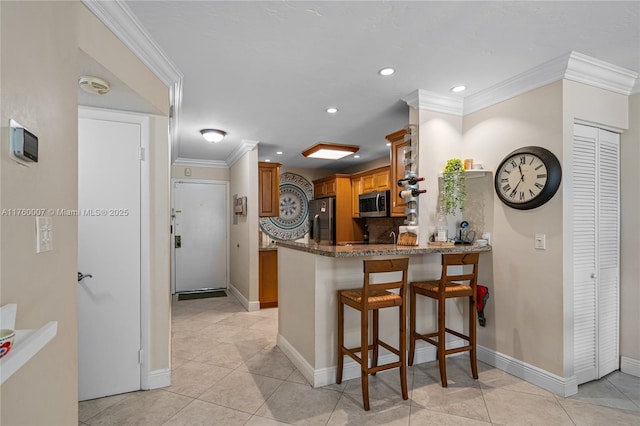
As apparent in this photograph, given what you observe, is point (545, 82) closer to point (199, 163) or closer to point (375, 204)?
point (375, 204)

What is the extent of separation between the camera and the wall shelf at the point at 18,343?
2.54 feet

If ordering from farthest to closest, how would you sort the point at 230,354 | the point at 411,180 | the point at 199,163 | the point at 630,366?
the point at 199,163
the point at 230,354
the point at 411,180
the point at 630,366

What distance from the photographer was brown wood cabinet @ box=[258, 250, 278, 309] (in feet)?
16.0

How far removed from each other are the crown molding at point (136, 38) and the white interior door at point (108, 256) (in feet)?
1.47

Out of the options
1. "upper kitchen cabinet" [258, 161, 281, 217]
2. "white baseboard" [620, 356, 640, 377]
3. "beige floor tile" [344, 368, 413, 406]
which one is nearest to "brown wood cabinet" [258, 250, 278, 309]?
"upper kitchen cabinet" [258, 161, 281, 217]

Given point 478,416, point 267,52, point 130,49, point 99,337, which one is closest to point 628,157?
point 478,416

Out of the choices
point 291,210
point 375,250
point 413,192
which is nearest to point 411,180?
point 413,192

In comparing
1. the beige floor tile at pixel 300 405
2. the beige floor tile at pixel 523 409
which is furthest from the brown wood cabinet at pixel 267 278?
the beige floor tile at pixel 523 409

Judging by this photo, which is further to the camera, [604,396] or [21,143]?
[604,396]

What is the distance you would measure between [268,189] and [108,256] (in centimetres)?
297

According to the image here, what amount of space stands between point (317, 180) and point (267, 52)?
14.4 ft

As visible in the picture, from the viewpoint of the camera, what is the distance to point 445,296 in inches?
101

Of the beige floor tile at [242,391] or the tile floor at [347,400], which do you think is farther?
the beige floor tile at [242,391]

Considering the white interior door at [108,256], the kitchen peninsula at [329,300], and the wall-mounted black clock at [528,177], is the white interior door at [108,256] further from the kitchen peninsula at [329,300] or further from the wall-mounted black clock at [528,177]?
the wall-mounted black clock at [528,177]
